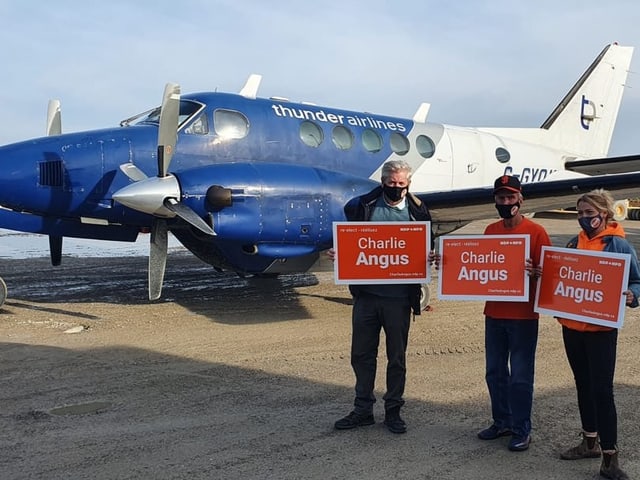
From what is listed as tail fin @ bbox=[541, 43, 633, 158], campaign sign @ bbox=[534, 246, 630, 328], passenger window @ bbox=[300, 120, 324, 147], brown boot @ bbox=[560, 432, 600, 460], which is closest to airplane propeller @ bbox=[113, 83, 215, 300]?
passenger window @ bbox=[300, 120, 324, 147]

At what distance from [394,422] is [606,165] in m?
10.9

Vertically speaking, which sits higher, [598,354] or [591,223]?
[591,223]

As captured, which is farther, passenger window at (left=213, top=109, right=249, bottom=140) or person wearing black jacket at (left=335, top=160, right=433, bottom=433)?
passenger window at (left=213, top=109, right=249, bottom=140)

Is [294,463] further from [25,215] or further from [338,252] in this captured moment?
[25,215]

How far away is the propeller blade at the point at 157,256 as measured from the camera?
7.49 metres

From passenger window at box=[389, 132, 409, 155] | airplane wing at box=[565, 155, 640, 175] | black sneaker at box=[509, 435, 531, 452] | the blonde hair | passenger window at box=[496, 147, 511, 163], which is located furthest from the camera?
airplane wing at box=[565, 155, 640, 175]

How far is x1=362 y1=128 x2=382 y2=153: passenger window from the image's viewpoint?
990 cm

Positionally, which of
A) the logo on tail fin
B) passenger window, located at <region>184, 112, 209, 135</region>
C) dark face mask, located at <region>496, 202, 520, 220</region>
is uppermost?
the logo on tail fin

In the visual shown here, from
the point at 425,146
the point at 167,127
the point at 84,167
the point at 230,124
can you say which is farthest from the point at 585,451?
the point at 425,146

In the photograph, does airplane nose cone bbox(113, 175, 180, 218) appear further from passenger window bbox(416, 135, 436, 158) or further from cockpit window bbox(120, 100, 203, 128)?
passenger window bbox(416, 135, 436, 158)

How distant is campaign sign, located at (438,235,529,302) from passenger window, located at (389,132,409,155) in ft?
20.4

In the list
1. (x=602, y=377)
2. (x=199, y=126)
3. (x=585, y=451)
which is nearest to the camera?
(x=602, y=377)

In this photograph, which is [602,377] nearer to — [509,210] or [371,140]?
[509,210]

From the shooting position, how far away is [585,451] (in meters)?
3.69
